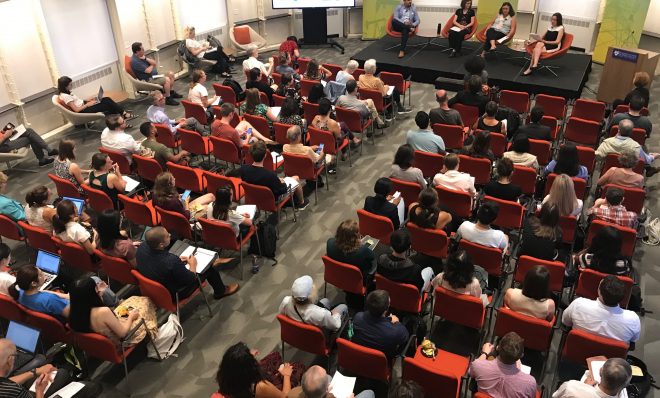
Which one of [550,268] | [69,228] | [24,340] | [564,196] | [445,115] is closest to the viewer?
[24,340]

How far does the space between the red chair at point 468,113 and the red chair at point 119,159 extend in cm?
524

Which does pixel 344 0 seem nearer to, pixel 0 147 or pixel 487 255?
pixel 0 147

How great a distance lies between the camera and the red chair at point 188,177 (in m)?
7.05

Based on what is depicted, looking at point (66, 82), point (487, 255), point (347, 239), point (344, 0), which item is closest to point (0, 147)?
point (66, 82)

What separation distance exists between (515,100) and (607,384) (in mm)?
6642

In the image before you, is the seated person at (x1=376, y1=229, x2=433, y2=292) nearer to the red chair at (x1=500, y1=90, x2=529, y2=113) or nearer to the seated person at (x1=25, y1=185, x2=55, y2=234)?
the seated person at (x1=25, y1=185, x2=55, y2=234)

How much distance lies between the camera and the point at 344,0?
555 inches

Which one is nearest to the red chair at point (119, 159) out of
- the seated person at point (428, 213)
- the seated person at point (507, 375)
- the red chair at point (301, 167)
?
the red chair at point (301, 167)

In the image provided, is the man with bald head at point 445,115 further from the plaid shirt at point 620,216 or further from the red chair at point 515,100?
the plaid shirt at point 620,216

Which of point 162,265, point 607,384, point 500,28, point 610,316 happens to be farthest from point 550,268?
point 500,28

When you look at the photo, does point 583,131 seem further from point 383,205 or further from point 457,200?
point 383,205

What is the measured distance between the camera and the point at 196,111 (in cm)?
914

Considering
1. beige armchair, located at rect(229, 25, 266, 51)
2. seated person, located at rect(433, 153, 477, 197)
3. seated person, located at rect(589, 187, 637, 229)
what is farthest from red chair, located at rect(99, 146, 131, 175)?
beige armchair, located at rect(229, 25, 266, 51)

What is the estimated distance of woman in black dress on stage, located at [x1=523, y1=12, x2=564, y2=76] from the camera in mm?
10914
